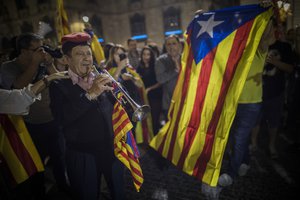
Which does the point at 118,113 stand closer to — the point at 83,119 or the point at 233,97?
the point at 83,119

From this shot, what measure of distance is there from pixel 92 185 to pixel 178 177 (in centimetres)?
191

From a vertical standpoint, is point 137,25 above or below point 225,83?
above

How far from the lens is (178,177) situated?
153 inches

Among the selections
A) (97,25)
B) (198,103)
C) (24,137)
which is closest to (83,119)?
(24,137)

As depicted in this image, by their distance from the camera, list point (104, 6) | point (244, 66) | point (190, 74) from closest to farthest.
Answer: point (244, 66)
point (190, 74)
point (104, 6)

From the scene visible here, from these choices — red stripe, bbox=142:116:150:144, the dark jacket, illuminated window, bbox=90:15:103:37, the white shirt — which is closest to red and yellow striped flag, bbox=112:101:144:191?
the dark jacket

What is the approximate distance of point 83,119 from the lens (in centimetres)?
225

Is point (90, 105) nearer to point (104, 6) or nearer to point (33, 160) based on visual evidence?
point (33, 160)

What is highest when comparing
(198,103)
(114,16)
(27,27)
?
(114,16)

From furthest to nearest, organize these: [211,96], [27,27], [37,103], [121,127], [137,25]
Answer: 1. [137,25]
2. [27,27]
3. [37,103]
4. [211,96]
5. [121,127]

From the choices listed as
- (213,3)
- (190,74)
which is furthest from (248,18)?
(213,3)

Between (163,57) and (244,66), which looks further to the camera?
(163,57)

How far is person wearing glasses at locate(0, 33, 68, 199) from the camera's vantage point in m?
2.96

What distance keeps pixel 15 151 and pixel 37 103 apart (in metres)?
0.78
